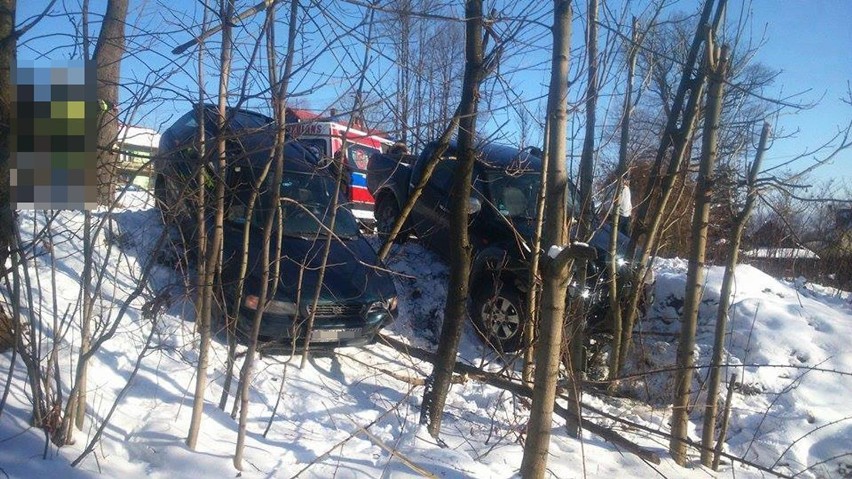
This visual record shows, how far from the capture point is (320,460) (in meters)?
3.83

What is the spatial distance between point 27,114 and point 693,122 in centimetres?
480

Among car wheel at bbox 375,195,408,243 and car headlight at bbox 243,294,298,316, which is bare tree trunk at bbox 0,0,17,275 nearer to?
car headlight at bbox 243,294,298,316

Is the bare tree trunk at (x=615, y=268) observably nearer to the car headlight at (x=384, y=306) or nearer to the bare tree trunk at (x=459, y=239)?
the bare tree trunk at (x=459, y=239)

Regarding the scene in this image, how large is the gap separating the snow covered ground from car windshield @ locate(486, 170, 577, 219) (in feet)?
4.93

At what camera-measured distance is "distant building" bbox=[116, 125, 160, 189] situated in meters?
3.34

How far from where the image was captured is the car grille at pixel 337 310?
5.70 metres

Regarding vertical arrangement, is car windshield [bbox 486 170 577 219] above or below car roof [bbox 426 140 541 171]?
below

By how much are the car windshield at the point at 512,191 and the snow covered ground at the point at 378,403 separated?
1.50 meters

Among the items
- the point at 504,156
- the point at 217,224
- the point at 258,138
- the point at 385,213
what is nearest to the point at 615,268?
the point at 504,156

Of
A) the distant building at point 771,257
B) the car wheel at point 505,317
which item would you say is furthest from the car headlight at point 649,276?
the distant building at point 771,257

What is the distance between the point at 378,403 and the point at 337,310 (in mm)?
918

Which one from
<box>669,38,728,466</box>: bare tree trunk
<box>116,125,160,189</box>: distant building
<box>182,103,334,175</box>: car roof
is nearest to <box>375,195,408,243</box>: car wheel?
<box>182,103,334,175</box>: car roof

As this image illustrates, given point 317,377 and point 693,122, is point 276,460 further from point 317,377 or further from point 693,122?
point 693,122

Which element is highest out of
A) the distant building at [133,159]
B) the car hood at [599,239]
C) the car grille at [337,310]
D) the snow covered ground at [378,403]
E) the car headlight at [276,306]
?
the distant building at [133,159]
